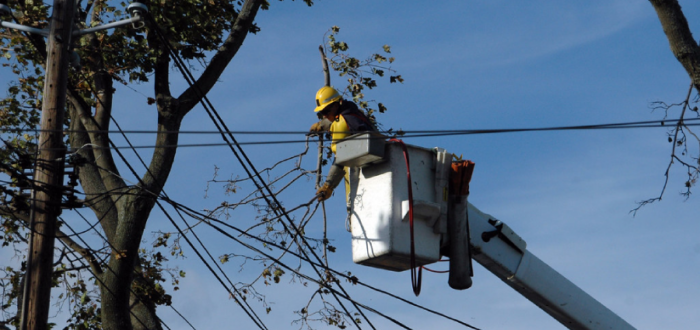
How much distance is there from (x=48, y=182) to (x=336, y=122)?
3490 mm

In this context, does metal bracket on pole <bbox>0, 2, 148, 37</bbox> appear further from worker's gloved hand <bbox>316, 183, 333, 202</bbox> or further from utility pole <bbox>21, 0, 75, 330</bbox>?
worker's gloved hand <bbox>316, 183, 333, 202</bbox>

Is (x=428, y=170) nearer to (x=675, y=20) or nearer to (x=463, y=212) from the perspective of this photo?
(x=463, y=212)

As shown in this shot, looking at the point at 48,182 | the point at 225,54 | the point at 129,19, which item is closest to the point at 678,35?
the point at 129,19

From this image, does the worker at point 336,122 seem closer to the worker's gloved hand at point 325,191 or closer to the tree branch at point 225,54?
the worker's gloved hand at point 325,191

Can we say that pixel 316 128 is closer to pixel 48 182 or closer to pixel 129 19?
pixel 129 19

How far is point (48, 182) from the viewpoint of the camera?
9.15 m

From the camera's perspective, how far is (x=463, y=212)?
24.9 feet

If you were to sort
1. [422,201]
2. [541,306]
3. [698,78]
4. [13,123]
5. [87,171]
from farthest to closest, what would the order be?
[13,123] < [87,171] < [541,306] < [698,78] < [422,201]

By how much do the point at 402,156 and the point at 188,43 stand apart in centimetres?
577

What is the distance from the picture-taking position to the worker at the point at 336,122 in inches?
300

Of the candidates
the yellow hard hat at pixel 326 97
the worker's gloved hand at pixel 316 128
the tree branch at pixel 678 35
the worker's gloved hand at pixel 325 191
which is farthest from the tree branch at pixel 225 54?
the tree branch at pixel 678 35

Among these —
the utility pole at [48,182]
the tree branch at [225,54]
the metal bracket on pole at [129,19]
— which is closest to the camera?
the utility pole at [48,182]

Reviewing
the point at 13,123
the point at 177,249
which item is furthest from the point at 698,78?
the point at 13,123

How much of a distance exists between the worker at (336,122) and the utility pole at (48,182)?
289cm
